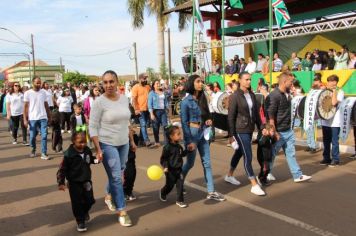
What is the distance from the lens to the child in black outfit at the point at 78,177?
4.88 m

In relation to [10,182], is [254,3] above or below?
above

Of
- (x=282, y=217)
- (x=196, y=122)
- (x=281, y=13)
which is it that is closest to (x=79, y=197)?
(x=196, y=122)

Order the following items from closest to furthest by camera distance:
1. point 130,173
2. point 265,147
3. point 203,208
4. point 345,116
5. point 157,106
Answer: point 203,208 → point 130,173 → point 265,147 → point 345,116 → point 157,106

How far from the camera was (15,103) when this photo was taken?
1270 centimetres

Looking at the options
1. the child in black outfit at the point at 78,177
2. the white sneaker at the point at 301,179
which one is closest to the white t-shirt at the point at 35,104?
the child in black outfit at the point at 78,177

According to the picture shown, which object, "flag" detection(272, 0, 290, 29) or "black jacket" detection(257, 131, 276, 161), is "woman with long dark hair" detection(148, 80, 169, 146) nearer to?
"black jacket" detection(257, 131, 276, 161)

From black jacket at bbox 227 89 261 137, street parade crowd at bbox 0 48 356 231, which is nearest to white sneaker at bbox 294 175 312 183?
street parade crowd at bbox 0 48 356 231

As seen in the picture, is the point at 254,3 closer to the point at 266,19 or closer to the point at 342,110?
the point at 266,19

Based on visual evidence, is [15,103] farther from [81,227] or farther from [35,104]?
[81,227]

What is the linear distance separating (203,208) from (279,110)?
219 centimetres

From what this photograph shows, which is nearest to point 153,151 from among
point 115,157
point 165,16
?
point 115,157

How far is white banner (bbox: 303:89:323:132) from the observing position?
8.67 meters

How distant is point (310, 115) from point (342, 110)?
75 centimetres

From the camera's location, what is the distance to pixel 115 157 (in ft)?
16.3
